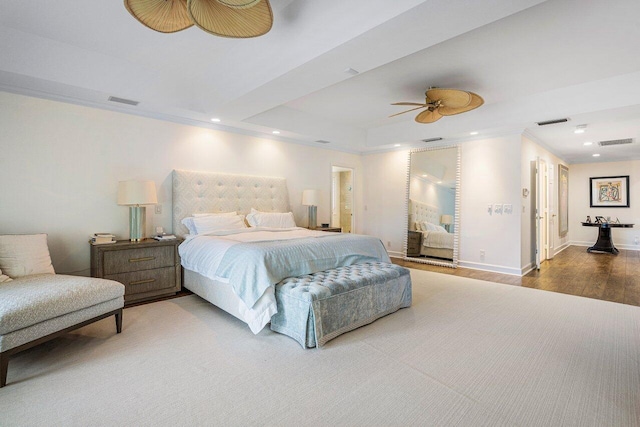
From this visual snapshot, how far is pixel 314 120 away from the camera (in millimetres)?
5578

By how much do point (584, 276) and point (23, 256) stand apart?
7405 millimetres

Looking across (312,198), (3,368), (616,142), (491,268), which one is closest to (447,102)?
(312,198)

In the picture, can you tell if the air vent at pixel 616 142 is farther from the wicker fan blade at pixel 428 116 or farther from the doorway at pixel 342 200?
the doorway at pixel 342 200

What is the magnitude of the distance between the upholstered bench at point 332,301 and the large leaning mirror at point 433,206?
9.79 ft

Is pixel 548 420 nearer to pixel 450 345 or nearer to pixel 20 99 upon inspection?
pixel 450 345

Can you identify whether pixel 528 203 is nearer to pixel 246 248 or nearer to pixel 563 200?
pixel 563 200

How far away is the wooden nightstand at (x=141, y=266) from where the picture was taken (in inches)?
136

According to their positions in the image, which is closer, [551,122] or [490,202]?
[551,122]

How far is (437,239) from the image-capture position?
6078mm

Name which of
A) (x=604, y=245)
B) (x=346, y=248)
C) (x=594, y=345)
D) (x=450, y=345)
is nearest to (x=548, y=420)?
(x=450, y=345)

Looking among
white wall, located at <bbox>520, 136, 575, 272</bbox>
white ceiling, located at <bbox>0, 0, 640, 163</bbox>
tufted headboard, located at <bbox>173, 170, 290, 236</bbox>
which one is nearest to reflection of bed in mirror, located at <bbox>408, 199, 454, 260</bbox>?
white wall, located at <bbox>520, 136, 575, 272</bbox>

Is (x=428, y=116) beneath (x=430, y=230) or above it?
above

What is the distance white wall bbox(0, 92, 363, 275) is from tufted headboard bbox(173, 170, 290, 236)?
173mm

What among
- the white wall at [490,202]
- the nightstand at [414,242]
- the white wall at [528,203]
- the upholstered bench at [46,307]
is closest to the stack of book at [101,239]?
the upholstered bench at [46,307]
